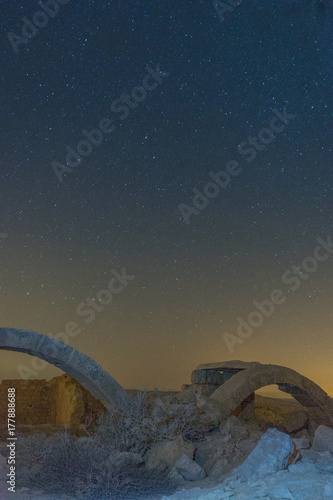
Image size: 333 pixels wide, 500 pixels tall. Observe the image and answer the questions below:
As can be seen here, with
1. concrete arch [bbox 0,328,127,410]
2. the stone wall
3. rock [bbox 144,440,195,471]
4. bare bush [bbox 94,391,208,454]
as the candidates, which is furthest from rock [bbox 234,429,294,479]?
the stone wall

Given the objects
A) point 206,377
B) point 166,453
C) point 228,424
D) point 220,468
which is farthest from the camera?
point 206,377

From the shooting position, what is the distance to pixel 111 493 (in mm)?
5633

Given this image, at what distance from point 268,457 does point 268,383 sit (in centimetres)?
694

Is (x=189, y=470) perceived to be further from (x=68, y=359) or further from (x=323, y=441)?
(x=68, y=359)

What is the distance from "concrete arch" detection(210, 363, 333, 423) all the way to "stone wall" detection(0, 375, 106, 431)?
430 centimetres

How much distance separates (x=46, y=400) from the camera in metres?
14.5

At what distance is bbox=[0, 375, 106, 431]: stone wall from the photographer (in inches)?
513

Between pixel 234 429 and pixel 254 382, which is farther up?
pixel 254 382

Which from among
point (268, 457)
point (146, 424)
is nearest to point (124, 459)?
point (146, 424)

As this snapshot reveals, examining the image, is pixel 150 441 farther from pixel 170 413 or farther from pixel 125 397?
pixel 125 397

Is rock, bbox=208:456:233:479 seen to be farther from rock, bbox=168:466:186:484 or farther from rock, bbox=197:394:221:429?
rock, bbox=197:394:221:429

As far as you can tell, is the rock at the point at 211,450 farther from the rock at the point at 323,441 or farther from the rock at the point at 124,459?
the rock at the point at 323,441

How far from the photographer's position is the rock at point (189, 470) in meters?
6.28

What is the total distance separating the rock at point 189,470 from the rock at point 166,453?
0.21 meters
